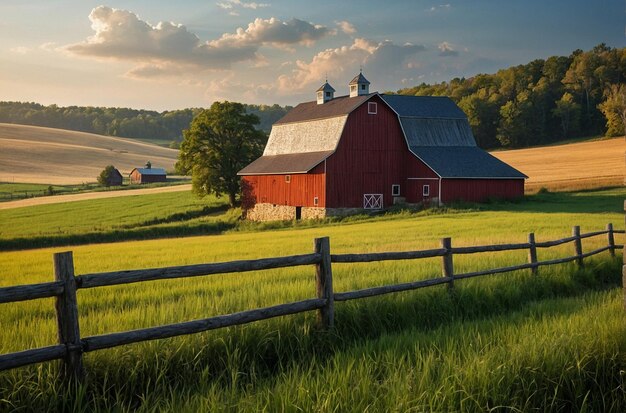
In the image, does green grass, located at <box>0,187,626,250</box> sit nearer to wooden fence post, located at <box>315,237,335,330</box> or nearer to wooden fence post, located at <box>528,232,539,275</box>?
wooden fence post, located at <box>528,232,539,275</box>

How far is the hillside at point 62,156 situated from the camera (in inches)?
3784

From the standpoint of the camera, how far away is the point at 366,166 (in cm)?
4809

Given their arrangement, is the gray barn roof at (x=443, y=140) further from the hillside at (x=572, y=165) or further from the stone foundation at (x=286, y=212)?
the hillside at (x=572, y=165)

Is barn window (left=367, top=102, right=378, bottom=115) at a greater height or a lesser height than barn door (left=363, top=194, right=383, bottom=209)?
greater

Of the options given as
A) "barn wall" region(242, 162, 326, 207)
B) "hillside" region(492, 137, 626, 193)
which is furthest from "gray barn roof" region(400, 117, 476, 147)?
"barn wall" region(242, 162, 326, 207)

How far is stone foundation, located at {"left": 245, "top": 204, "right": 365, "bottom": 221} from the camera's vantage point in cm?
4647

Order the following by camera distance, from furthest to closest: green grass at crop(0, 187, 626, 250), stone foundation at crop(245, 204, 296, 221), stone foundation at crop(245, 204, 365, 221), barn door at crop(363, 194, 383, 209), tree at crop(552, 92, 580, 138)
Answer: tree at crop(552, 92, 580, 138)
stone foundation at crop(245, 204, 296, 221)
barn door at crop(363, 194, 383, 209)
stone foundation at crop(245, 204, 365, 221)
green grass at crop(0, 187, 626, 250)

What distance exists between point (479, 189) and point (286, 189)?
50.9 feet

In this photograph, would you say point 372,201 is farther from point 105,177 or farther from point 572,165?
point 105,177

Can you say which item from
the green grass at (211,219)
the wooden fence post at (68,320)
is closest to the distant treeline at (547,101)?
the green grass at (211,219)

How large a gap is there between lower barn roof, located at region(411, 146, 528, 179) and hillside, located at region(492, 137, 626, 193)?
29.7 feet

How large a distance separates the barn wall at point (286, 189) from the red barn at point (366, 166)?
0.08 meters

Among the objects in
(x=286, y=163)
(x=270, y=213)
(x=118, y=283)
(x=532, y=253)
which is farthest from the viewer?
(x=270, y=213)

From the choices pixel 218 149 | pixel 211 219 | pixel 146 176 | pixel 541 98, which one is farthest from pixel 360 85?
pixel 541 98
